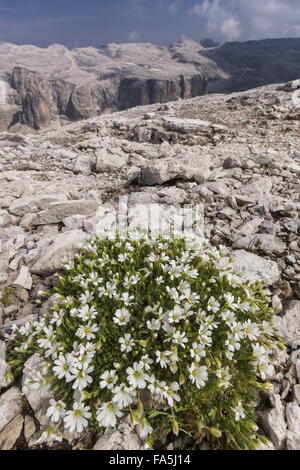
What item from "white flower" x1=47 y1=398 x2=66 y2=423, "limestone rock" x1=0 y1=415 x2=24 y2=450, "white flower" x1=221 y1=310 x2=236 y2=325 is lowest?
"limestone rock" x1=0 y1=415 x2=24 y2=450

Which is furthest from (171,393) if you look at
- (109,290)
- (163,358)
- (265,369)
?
(109,290)

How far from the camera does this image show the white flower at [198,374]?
8.58 feet

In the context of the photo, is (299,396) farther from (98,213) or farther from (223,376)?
(98,213)

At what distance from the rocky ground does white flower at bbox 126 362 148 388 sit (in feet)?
1.53

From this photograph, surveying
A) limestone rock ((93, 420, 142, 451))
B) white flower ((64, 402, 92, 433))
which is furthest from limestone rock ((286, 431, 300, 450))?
white flower ((64, 402, 92, 433))

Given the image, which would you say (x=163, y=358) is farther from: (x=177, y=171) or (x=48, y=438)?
(x=177, y=171)

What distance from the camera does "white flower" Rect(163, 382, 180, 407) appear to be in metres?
2.52

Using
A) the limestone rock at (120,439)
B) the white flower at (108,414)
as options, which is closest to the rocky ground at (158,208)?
the limestone rock at (120,439)

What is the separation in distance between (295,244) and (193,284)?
245 cm

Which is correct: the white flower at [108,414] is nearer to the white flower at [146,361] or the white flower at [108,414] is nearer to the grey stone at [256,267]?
the white flower at [146,361]

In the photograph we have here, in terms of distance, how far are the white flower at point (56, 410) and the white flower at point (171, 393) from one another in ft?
3.24

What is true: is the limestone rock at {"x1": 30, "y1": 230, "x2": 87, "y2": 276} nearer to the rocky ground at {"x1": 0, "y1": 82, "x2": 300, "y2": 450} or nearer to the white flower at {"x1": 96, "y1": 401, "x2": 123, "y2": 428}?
the rocky ground at {"x1": 0, "y1": 82, "x2": 300, "y2": 450}

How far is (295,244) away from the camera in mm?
4785

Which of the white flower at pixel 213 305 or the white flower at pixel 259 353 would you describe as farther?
the white flower at pixel 213 305
